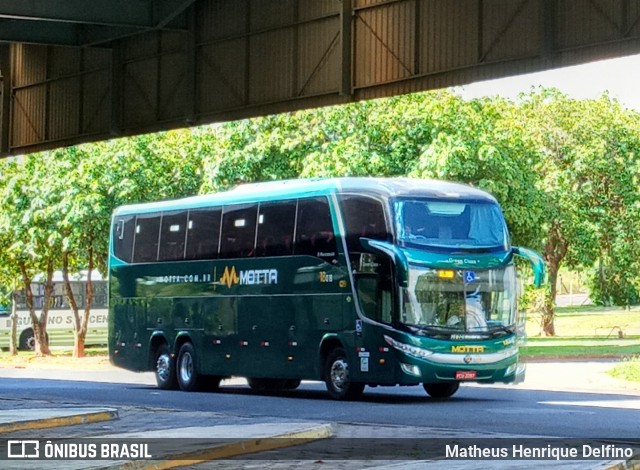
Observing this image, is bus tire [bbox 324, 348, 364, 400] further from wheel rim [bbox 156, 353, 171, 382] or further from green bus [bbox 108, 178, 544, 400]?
wheel rim [bbox 156, 353, 171, 382]

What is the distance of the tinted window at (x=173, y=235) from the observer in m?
32.0

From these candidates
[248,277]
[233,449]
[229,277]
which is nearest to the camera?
[233,449]

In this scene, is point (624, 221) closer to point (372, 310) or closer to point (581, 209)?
point (581, 209)

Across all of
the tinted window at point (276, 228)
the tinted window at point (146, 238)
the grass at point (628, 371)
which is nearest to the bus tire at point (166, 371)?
the tinted window at point (146, 238)

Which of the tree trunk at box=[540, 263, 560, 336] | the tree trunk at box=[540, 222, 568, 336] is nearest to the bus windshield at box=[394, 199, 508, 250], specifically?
the tree trunk at box=[540, 222, 568, 336]

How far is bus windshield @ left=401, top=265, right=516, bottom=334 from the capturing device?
85.4ft

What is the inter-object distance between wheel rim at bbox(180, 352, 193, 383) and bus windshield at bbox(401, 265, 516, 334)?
741 cm

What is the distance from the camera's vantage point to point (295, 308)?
2861 cm

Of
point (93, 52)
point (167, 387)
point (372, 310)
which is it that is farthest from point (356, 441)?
point (167, 387)

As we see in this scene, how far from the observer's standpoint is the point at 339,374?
2741cm

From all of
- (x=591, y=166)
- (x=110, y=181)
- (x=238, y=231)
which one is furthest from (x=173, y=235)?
(x=591, y=166)

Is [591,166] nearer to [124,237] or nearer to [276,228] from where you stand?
[124,237]

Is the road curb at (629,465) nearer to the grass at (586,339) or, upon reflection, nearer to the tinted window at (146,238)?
the grass at (586,339)

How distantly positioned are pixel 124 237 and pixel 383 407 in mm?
11634
